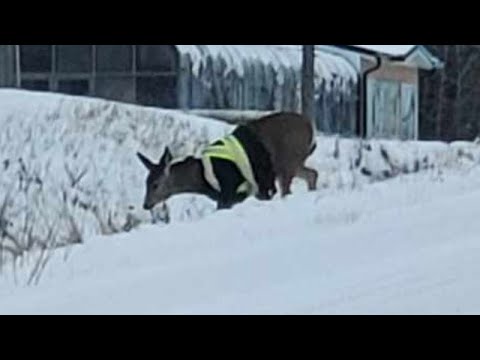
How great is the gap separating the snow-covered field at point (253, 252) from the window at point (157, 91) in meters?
10.6

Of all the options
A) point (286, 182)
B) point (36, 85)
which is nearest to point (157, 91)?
point (36, 85)

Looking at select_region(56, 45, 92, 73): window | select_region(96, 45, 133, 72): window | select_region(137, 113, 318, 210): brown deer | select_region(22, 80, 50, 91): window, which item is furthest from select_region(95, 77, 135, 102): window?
select_region(137, 113, 318, 210): brown deer

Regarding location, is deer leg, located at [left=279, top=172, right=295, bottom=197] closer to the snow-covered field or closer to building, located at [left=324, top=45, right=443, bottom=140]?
the snow-covered field

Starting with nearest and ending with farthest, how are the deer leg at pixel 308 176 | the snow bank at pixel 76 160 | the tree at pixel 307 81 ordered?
the snow bank at pixel 76 160 < the deer leg at pixel 308 176 < the tree at pixel 307 81

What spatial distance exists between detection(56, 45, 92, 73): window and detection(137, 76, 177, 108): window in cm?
94

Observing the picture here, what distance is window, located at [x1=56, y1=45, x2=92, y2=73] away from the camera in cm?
2289

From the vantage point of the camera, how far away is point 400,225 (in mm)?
6609

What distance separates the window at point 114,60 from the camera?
74.7 ft

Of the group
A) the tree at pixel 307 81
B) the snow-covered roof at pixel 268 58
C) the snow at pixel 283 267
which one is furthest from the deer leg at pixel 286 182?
the snow-covered roof at pixel 268 58

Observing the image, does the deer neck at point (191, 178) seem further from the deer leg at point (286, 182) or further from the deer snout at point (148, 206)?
the deer leg at point (286, 182)
